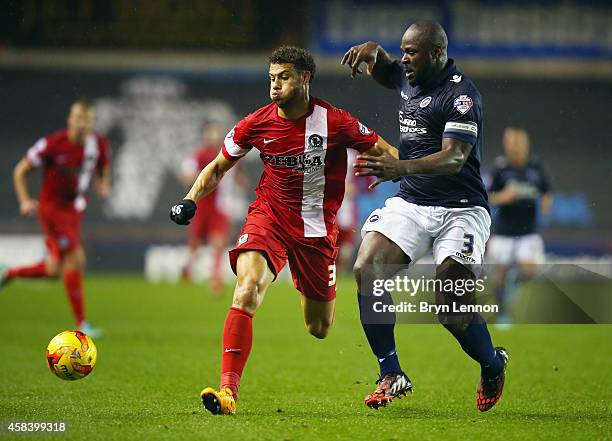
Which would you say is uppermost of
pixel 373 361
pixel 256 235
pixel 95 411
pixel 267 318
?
pixel 256 235

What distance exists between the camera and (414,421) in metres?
6.18

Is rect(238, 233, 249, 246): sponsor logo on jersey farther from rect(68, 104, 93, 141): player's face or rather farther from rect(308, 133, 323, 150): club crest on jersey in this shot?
rect(68, 104, 93, 141): player's face

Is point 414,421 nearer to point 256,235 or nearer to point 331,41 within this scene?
point 256,235

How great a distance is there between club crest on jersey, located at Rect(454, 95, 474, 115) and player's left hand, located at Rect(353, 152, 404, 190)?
2.35 feet

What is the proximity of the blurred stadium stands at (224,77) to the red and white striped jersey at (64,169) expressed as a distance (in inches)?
343

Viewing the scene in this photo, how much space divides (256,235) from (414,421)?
5.07 ft

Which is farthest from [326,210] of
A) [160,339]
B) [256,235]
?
[160,339]

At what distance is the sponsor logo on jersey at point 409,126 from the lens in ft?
22.0

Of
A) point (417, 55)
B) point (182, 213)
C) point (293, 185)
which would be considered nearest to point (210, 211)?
point (293, 185)

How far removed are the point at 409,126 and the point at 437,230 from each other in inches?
28.3

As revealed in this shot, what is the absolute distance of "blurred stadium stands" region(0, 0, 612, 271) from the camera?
813 inches

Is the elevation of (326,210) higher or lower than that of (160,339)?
higher

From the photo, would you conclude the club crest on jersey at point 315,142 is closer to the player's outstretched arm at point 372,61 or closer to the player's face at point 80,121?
the player's outstretched arm at point 372,61

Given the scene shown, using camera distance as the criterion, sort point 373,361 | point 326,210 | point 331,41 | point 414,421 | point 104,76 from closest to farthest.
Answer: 1. point 414,421
2. point 326,210
3. point 373,361
4. point 331,41
5. point 104,76
